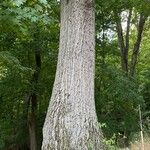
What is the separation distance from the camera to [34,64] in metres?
18.9

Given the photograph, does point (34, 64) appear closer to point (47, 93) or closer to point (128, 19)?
point (47, 93)

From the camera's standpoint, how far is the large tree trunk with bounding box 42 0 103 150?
892 centimetres

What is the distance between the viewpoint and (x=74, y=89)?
9.21 m

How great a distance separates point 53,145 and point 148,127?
8967 millimetres

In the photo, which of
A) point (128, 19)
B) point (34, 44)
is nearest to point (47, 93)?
point (34, 44)

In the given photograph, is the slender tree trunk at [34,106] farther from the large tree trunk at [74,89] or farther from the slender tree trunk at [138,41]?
the large tree trunk at [74,89]

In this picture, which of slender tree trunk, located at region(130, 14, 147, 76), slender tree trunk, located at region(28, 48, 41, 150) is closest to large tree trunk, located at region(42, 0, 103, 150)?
slender tree trunk, located at region(28, 48, 41, 150)

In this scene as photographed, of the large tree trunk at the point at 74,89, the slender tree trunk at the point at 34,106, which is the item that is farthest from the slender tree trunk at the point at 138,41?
the large tree trunk at the point at 74,89

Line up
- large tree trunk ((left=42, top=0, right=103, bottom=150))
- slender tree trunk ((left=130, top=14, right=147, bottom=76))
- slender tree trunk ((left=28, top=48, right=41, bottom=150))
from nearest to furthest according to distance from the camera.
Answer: large tree trunk ((left=42, top=0, right=103, bottom=150))
slender tree trunk ((left=28, top=48, right=41, bottom=150))
slender tree trunk ((left=130, top=14, right=147, bottom=76))

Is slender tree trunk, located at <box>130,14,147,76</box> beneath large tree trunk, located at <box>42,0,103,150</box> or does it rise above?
above

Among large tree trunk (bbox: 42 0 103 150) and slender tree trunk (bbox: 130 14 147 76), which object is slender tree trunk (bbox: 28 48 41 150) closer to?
slender tree trunk (bbox: 130 14 147 76)

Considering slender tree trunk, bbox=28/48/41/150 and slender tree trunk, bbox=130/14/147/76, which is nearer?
slender tree trunk, bbox=28/48/41/150

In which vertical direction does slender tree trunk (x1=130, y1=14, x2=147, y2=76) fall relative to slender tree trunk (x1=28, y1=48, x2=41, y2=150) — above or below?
above

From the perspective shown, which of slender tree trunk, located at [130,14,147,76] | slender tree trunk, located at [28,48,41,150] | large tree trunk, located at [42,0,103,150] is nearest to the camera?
large tree trunk, located at [42,0,103,150]
